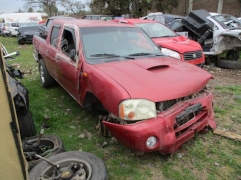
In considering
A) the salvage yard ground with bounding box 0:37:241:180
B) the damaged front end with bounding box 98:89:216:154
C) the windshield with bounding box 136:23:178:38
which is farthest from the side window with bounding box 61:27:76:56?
the windshield with bounding box 136:23:178:38

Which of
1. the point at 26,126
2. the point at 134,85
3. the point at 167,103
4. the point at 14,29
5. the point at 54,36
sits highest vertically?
the point at 54,36

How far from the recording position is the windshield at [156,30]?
7.39m

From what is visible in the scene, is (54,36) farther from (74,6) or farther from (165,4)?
(74,6)

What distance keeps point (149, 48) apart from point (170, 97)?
1.63m

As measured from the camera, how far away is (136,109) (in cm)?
252

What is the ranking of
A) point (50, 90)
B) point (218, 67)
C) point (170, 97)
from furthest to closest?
point (218, 67) → point (50, 90) → point (170, 97)

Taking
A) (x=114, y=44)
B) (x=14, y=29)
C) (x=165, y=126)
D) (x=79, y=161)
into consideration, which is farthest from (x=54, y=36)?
(x=14, y=29)

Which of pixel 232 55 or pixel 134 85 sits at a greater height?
pixel 134 85

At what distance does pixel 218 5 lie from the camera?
23000 mm

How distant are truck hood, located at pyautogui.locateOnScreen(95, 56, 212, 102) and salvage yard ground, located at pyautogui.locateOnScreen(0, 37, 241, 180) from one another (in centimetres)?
86

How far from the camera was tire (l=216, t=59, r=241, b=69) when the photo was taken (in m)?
7.70

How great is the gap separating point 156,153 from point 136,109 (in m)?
0.87

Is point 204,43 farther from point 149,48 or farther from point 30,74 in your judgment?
point 30,74

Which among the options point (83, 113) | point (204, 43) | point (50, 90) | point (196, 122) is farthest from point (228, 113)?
point (204, 43)
